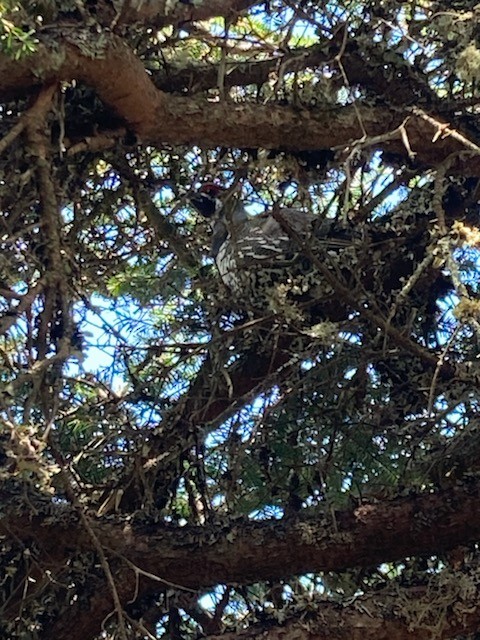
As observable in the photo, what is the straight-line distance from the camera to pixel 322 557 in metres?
2.10

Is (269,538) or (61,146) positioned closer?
(61,146)

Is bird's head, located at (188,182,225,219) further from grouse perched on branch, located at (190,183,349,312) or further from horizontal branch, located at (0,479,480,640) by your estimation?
horizontal branch, located at (0,479,480,640)

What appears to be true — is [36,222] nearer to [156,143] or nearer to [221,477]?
[156,143]

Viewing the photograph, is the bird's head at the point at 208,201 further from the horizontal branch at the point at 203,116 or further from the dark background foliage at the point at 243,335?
the horizontal branch at the point at 203,116

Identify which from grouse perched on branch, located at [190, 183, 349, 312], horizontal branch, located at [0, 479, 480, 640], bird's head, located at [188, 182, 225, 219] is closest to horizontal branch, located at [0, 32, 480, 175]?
grouse perched on branch, located at [190, 183, 349, 312]

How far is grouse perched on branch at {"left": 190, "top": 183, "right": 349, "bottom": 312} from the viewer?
225 centimetres

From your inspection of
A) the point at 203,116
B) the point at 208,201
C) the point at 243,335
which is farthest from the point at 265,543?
the point at 208,201

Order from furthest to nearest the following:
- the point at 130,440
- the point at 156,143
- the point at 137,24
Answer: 1. the point at 130,440
2. the point at 156,143
3. the point at 137,24

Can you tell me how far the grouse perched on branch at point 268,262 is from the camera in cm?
225

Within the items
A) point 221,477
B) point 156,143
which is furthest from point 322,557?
point 156,143

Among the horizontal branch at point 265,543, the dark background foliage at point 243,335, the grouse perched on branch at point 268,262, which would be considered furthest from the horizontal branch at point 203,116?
the horizontal branch at point 265,543

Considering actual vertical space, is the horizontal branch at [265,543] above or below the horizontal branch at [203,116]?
below

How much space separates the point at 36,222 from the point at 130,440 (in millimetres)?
641

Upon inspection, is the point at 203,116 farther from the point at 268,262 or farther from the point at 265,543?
the point at 265,543
